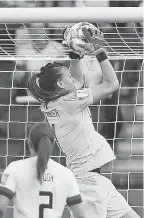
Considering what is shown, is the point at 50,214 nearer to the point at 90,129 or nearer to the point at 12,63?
the point at 90,129

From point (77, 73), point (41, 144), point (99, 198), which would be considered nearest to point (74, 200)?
point (41, 144)

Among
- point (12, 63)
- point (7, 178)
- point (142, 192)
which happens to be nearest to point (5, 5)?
point (12, 63)

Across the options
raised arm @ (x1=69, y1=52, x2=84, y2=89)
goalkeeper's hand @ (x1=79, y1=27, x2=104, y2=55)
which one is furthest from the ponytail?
raised arm @ (x1=69, y1=52, x2=84, y2=89)

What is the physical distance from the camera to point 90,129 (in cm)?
369

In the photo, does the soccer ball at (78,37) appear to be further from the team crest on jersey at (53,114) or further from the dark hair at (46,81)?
the team crest on jersey at (53,114)

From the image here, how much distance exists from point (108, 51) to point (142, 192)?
208 cm

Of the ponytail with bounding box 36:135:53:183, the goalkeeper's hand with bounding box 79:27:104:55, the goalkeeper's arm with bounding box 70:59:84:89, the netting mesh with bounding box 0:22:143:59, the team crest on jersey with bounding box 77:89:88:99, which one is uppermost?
the netting mesh with bounding box 0:22:143:59

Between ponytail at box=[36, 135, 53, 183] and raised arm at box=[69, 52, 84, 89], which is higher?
raised arm at box=[69, 52, 84, 89]

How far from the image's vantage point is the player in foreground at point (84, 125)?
3.59 metres

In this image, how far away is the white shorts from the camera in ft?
11.9

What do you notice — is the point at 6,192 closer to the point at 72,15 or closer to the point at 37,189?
the point at 37,189

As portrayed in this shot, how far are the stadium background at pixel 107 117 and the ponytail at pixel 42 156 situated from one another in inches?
65.5

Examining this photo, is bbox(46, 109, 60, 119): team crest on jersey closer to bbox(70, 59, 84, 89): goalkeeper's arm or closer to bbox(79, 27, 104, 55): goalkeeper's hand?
bbox(70, 59, 84, 89): goalkeeper's arm

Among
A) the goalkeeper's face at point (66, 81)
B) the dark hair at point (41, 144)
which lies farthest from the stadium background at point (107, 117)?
the dark hair at point (41, 144)
